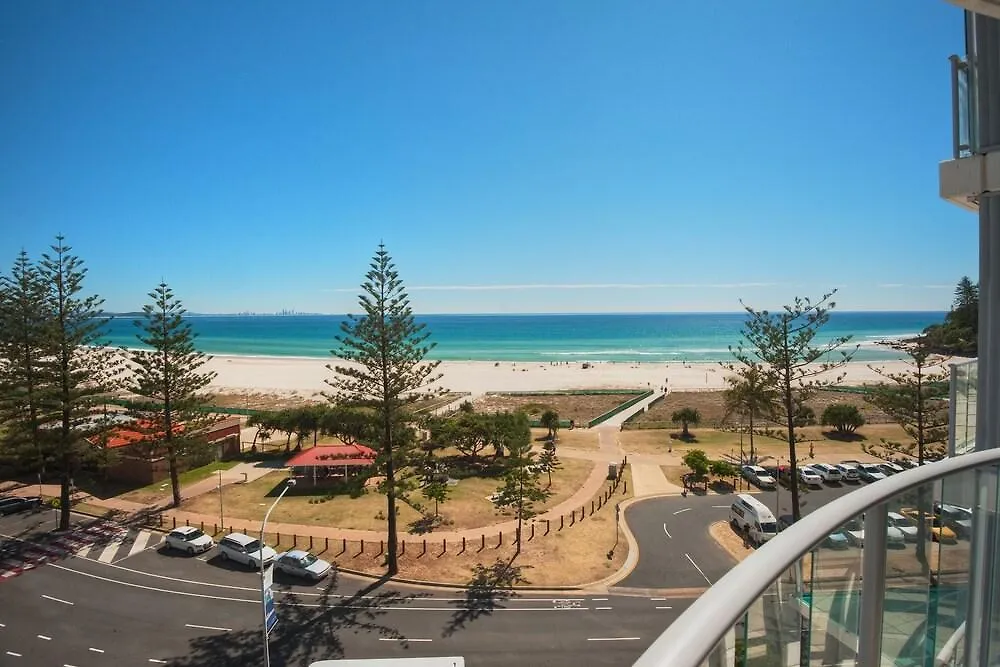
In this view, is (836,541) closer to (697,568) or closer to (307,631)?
(307,631)

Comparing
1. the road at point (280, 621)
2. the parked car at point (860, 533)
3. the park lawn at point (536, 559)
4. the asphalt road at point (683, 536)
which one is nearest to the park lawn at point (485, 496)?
the park lawn at point (536, 559)

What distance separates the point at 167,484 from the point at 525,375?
46096 mm

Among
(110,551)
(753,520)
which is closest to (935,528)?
(753,520)

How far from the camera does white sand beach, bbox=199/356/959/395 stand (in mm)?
55500

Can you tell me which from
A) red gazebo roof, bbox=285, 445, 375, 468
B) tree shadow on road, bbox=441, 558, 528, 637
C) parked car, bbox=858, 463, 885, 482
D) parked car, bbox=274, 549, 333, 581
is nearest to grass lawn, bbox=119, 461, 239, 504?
red gazebo roof, bbox=285, 445, 375, 468

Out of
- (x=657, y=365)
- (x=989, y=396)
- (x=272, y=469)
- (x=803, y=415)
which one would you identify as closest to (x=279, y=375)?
(x=272, y=469)

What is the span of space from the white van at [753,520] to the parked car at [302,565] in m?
12.4

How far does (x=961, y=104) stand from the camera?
16.3 ft

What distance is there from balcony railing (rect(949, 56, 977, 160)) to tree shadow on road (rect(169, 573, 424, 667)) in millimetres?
11967

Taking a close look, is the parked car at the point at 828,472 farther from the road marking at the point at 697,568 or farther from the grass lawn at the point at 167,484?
the grass lawn at the point at 167,484

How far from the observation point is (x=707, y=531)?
1670cm

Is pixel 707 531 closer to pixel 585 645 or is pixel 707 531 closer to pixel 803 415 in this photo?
pixel 803 415

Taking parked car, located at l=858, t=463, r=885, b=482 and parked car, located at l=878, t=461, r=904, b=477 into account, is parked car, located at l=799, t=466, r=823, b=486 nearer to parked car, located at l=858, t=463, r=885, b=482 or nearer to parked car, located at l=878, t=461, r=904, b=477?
parked car, located at l=858, t=463, r=885, b=482

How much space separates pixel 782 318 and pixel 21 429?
26.3 m
